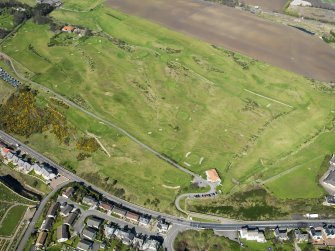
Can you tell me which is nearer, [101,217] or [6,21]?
[101,217]

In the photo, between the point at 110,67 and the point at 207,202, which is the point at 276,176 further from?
the point at 110,67

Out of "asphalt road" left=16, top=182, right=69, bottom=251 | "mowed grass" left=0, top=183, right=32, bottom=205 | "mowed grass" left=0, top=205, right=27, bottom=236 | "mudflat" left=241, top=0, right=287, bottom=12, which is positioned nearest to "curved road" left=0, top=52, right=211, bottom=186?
"asphalt road" left=16, top=182, right=69, bottom=251

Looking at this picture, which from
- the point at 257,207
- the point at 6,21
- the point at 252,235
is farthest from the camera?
the point at 6,21

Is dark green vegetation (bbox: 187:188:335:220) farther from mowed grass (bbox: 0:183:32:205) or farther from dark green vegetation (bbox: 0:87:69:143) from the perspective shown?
dark green vegetation (bbox: 0:87:69:143)

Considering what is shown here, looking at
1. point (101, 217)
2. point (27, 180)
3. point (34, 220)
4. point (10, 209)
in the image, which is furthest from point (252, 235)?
point (27, 180)

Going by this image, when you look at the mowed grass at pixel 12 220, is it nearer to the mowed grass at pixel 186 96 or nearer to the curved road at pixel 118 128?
the mowed grass at pixel 186 96

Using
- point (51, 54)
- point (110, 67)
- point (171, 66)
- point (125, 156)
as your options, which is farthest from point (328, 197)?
point (51, 54)

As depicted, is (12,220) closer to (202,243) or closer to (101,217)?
(101,217)
